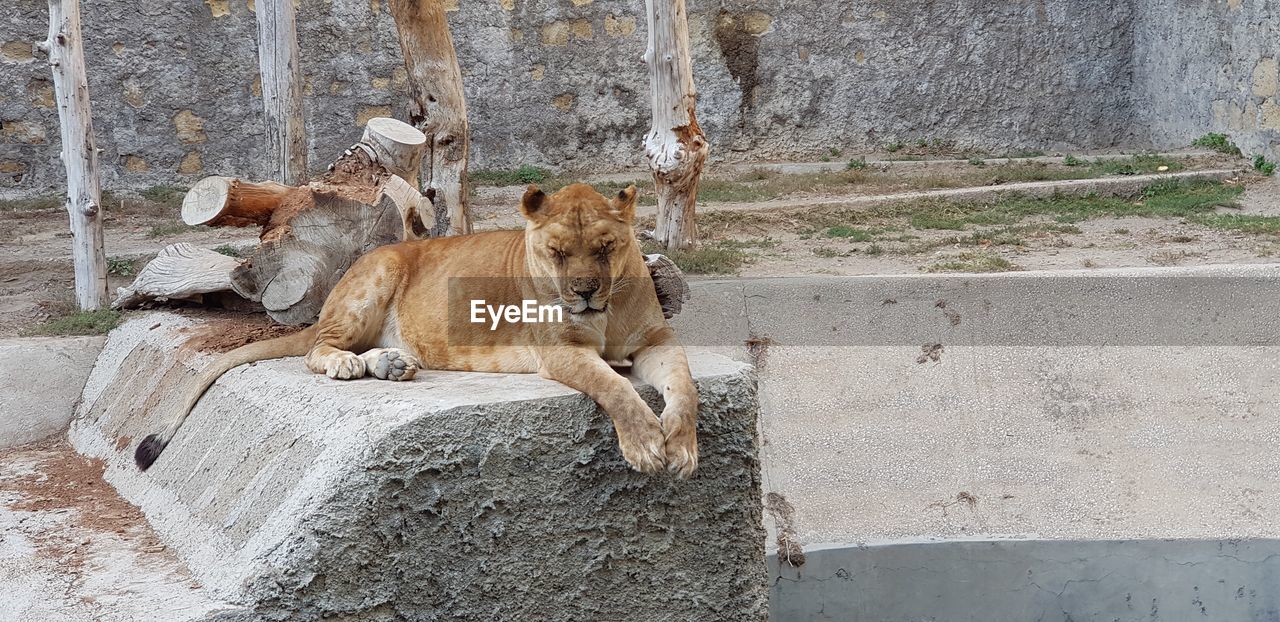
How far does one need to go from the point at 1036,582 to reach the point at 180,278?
4.79 metres

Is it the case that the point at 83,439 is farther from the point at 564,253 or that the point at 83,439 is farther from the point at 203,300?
the point at 564,253

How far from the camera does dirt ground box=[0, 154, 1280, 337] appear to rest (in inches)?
313

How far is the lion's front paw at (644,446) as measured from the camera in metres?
3.73

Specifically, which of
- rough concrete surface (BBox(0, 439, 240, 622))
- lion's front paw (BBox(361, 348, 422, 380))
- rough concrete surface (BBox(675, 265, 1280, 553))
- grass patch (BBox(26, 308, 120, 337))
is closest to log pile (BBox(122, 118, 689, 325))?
rough concrete surface (BBox(0, 439, 240, 622))

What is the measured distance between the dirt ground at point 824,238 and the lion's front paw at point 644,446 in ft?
13.7

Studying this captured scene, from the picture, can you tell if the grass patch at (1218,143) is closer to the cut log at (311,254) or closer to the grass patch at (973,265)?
the grass patch at (973,265)

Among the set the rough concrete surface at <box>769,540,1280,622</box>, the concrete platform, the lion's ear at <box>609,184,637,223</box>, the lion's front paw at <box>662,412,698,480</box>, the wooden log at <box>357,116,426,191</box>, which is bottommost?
the rough concrete surface at <box>769,540,1280,622</box>

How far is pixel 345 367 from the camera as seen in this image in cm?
444

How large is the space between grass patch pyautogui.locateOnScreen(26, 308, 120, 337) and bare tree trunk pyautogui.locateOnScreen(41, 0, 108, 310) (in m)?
0.33

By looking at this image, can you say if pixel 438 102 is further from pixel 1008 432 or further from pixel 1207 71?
pixel 1207 71

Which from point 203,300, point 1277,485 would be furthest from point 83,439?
point 1277,485

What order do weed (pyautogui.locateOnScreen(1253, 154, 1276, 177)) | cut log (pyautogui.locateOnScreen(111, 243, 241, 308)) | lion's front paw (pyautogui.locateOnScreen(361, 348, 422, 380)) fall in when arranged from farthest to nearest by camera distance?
weed (pyautogui.locateOnScreen(1253, 154, 1276, 177)) → cut log (pyautogui.locateOnScreen(111, 243, 241, 308)) → lion's front paw (pyautogui.locateOnScreen(361, 348, 422, 380))

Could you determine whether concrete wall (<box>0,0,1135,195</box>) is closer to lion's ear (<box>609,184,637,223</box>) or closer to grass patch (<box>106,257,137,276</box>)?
grass patch (<box>106,257,137,276</box>)

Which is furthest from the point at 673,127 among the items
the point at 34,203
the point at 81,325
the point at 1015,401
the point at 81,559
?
the point at 34,203
